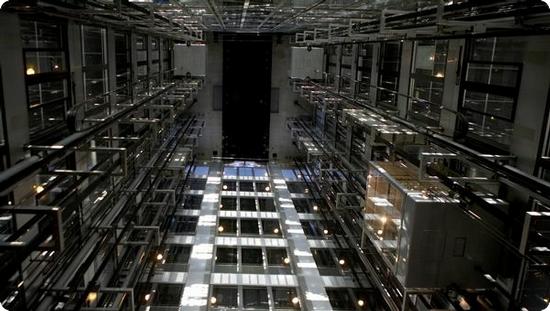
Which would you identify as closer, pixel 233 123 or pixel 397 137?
pixel 397 137

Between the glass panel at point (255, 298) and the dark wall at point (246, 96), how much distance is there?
10.1 metres

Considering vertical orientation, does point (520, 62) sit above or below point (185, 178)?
above

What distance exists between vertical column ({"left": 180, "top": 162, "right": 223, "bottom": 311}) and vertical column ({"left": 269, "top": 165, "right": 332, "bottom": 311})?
167 centimetres

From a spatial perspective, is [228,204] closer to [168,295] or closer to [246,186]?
[246,186]

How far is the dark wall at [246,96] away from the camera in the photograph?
56.9ft

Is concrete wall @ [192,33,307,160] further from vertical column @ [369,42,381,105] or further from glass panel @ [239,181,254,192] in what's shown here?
vertical column @ [369,42,381,105]

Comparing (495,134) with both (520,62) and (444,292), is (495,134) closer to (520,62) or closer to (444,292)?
(520,62)

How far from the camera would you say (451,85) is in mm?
5688

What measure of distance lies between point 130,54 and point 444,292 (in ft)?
24.2

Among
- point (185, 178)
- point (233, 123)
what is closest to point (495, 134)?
point (185, 178)

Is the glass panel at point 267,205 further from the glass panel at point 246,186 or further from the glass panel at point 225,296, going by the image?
the glass panel at point 225,296

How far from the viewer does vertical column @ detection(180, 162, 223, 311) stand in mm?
7430

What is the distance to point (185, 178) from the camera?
12.6 meters

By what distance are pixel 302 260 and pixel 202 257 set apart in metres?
2.01
